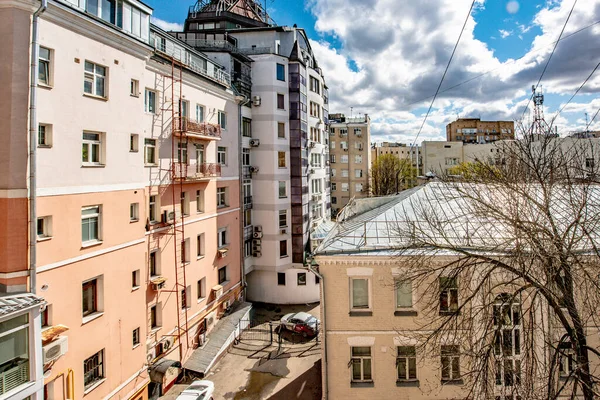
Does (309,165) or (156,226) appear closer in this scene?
(156,226)

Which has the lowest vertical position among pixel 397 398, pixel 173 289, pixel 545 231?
pixel 397 398

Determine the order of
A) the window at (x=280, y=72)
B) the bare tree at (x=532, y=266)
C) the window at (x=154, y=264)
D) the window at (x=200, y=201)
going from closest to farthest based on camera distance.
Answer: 1. the bare tree at (x=532, y=266)
2. the window at (x=154, y=264)
3. the window at (x=200, y=201)
4. the window at (x=280, y=72)

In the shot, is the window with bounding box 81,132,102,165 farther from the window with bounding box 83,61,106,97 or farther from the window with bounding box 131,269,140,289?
the window with bounding box 131,269,140,289

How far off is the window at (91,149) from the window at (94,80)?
1.33 m

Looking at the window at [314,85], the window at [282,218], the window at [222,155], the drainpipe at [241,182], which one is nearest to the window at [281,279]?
the drainpipe at [241,182]

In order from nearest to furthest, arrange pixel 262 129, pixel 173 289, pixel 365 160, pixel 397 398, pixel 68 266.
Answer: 1. pixel 68 266
2. pixel 397 398
3. pixel 173 289
4. pixel 262 129
5. pixel 365 160

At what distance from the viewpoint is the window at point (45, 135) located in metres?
9.90

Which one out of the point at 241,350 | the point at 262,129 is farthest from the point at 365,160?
the point at 241,350

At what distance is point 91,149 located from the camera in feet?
37.6

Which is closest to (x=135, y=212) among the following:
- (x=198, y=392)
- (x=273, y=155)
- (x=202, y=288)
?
(x=202, y=288)

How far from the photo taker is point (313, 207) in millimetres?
28625

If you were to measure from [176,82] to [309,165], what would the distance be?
43.0 ft

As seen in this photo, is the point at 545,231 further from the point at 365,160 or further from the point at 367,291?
the point at 365,160

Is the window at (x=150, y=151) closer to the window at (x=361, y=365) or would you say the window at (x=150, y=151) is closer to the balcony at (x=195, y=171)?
the balcony at (x=195, y=171)
